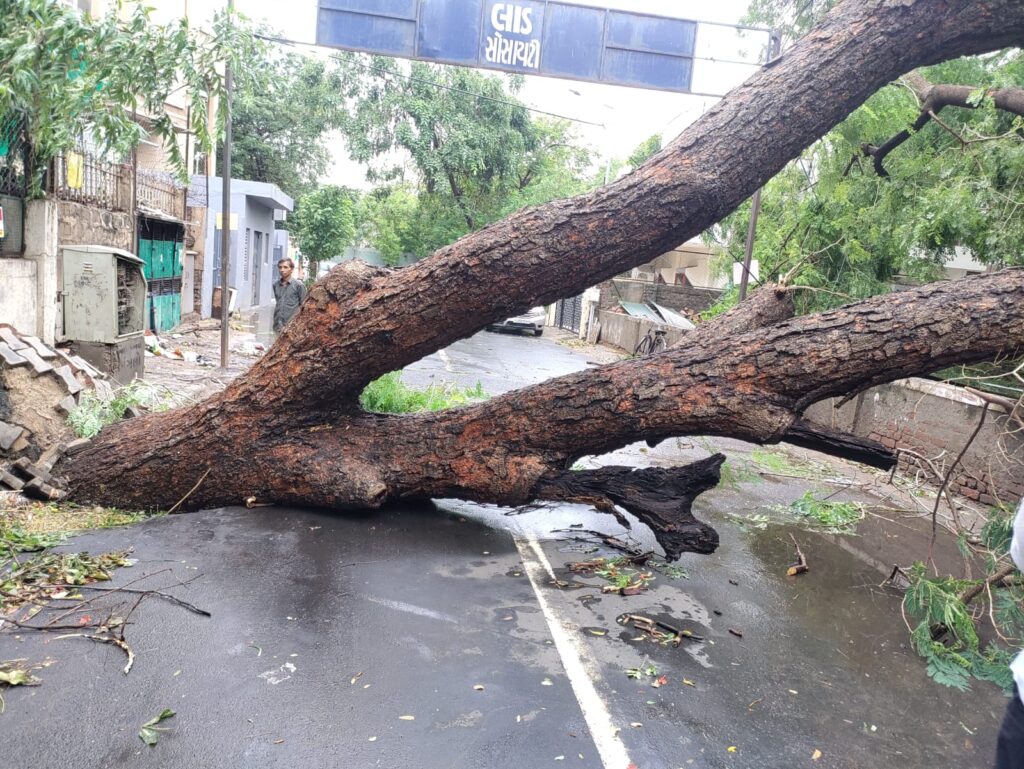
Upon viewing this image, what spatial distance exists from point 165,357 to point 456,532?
8695 millimetres

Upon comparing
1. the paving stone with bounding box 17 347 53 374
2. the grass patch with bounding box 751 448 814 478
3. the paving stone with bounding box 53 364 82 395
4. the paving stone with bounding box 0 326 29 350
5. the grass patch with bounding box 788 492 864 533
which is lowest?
the grass patch with bounding box 751 448 814 478

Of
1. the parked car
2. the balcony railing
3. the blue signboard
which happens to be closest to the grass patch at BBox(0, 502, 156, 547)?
the balcony railing

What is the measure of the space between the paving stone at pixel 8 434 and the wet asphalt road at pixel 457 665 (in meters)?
1.17

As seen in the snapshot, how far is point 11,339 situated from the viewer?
625 centimetres

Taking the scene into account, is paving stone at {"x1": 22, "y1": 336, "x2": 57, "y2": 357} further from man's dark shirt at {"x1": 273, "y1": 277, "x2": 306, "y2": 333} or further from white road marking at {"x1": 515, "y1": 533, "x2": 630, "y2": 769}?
white road marking at {"x1": 515, "y1": 533, "x2": 630, "y2": 769}

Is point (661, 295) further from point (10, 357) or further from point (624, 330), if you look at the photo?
point (10, 357)

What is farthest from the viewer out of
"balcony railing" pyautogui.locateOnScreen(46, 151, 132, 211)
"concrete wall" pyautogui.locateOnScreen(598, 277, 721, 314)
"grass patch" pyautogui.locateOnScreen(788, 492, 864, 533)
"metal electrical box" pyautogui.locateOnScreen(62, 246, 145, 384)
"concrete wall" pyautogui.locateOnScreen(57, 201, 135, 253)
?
"concrete wall" pyautogui.locateOnScreen(598, 277, 721, 314)

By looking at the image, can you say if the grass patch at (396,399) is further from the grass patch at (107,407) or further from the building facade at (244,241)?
the building facade at (244,241)

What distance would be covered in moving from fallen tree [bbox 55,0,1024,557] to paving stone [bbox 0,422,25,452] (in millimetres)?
380

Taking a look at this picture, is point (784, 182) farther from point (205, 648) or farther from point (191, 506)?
point (205, 648)

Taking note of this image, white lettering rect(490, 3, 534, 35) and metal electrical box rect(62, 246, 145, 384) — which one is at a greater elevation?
white lettering rect(490, 3, 534, 35)

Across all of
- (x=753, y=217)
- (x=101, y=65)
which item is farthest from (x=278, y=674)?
(x=753, y=217)

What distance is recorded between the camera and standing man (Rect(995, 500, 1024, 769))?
6.01ft

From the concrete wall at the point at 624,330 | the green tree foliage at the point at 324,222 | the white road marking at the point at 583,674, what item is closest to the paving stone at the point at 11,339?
the white road marking at the point at 583,674
